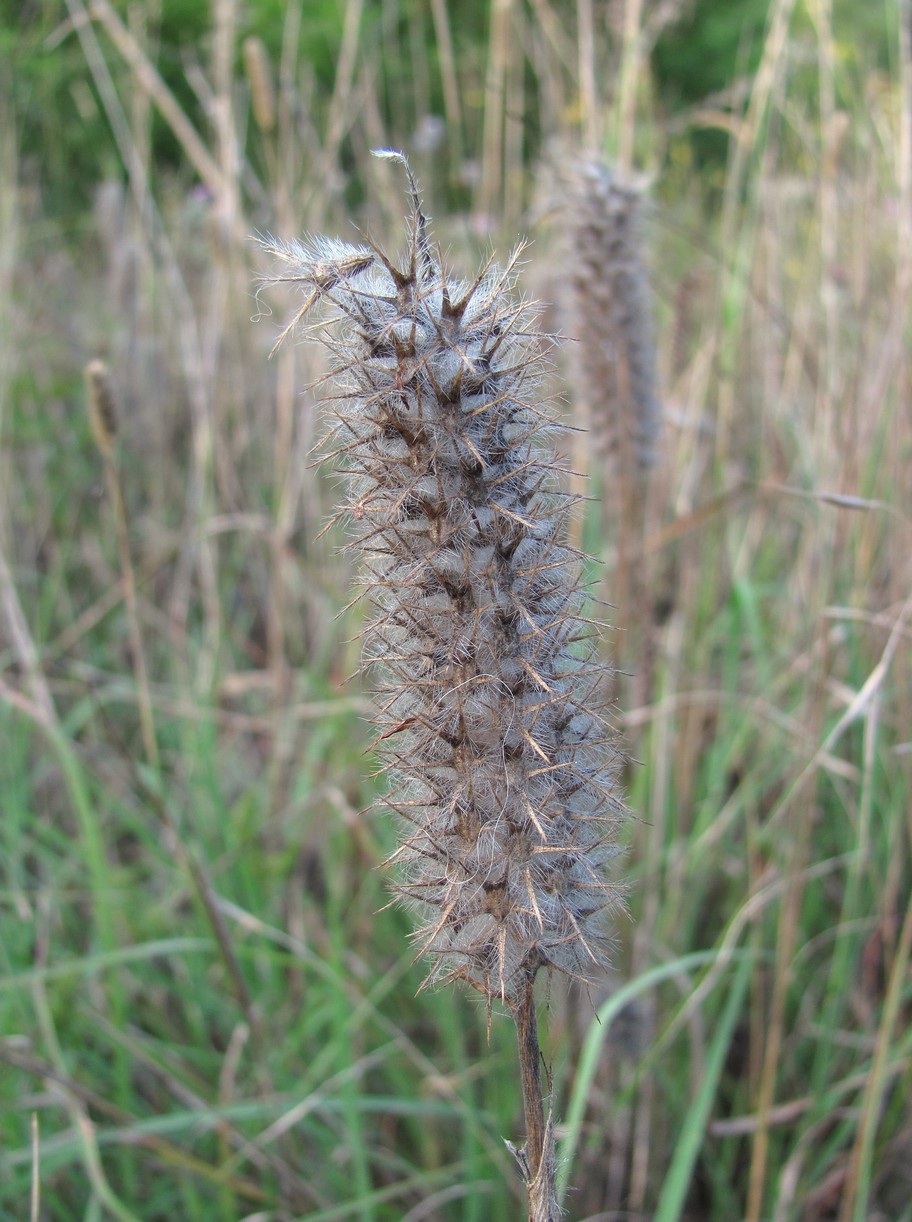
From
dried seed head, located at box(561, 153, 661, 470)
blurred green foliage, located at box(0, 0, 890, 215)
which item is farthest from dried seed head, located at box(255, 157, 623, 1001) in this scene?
blurred green foliage, located at box(0, 0, 890, 215)

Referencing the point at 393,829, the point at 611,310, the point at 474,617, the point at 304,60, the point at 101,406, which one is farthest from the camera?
the point at 304,60

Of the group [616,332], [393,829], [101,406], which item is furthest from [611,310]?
[393,829]

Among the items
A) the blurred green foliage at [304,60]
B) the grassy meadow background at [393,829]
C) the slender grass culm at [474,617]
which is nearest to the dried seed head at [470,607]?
the slender grass culm at [474,617]

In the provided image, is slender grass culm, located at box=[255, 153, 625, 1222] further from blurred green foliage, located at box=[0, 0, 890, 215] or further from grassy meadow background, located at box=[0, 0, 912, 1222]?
blurred green foliage, located at box=[0, 0, 890, 215]

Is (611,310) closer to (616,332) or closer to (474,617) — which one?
(616,332)

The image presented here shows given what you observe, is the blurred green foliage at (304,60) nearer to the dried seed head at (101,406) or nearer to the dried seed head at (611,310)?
the dried seed head at (611,310)

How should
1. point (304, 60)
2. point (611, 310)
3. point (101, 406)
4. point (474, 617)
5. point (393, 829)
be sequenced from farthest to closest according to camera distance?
1. point (304, 60)
2. point (393, 829)
3. point (611, 310)
4. point (101, 406)
5. point (474, 617)

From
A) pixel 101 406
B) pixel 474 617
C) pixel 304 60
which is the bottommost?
pixel 474 617
